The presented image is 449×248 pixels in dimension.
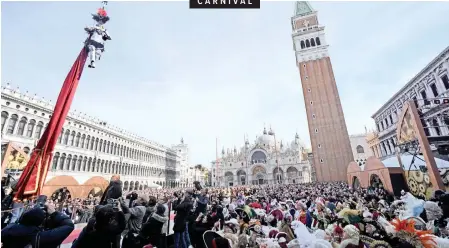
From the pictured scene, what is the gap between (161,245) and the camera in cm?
456

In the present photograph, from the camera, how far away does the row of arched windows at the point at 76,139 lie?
68.1ft

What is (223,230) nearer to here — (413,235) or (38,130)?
(413,235)

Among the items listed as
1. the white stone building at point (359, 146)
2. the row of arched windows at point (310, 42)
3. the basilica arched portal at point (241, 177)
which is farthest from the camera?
the basilica arched portal at point (241, 177)

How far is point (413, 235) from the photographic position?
282 cm

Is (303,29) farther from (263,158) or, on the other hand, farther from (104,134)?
(104,134)

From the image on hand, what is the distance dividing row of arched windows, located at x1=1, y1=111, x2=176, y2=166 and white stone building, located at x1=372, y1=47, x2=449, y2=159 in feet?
103

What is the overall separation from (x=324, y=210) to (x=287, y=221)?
177cm

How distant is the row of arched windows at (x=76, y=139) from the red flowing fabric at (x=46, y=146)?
21.2 metres

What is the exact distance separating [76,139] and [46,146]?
27189 mm

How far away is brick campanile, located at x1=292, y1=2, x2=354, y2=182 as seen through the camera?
33.3m

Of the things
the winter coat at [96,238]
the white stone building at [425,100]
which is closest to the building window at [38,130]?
the winter coat at [96,238]

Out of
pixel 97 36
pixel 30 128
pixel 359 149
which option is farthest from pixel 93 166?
pixel 359 149

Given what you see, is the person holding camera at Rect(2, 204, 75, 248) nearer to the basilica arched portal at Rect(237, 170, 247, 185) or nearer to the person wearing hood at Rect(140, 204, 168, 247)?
the person wearing hood at Rect(140, 204, 168, 247)

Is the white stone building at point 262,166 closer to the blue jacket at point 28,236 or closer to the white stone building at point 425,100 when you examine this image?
the white stone building at point 425,100
